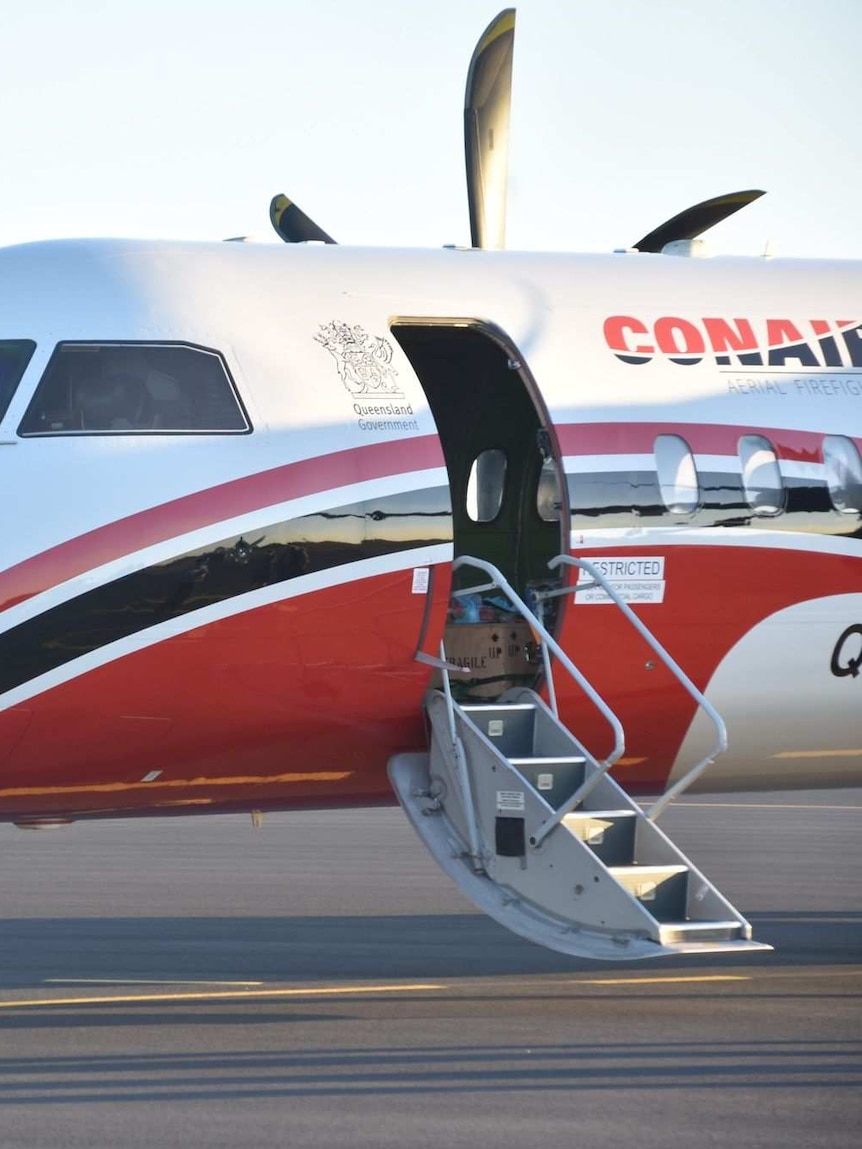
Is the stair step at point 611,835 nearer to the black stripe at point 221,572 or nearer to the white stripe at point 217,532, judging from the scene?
the black stripe at point 221,572

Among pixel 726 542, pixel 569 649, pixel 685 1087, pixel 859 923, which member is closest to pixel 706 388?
pixel 726 542

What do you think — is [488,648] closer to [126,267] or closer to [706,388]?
[706,388]

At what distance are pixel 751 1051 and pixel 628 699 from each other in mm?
2585

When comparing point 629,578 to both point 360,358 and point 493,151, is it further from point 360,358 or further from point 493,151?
point 493,151

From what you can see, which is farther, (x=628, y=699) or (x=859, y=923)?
(x=859, y=923)

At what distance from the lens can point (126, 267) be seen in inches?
446

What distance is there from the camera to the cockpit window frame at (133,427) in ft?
34.9

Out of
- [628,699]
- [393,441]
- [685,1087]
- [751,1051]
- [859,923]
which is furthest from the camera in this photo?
[859,923]

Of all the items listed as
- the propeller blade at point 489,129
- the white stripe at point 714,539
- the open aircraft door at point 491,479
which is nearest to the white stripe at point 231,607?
the open aircraft door at point 491,479

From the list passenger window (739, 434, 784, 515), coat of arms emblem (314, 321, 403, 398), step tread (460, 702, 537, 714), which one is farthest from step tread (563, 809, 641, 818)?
coat of arms emblem (314, 321, 403, 398)

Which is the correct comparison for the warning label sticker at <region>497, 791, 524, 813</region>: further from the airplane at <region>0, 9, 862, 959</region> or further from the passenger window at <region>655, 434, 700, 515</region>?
the passenger window at <region>655, 434, 700, 515</region>

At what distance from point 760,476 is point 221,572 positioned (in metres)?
3.99

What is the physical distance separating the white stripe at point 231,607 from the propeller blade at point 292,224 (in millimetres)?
4721

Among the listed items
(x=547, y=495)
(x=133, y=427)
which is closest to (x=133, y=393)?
(x=133, y=427)
